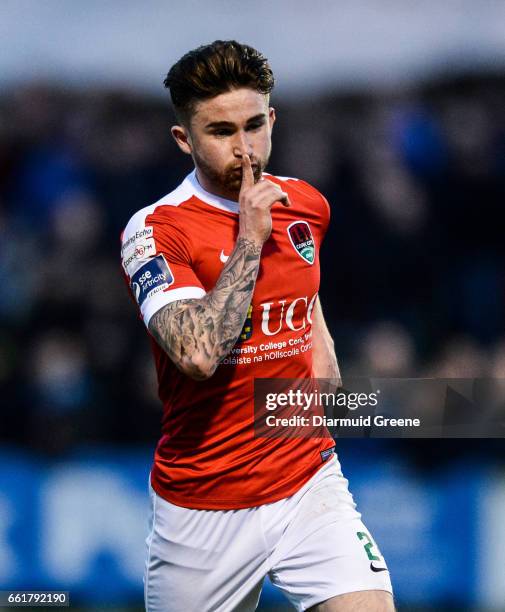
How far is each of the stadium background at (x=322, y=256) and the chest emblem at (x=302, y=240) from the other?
2.29 meters

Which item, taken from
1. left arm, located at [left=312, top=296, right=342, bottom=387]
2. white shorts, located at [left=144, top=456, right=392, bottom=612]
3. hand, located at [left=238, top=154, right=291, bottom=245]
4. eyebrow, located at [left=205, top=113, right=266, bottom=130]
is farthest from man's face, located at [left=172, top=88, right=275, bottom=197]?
white shorts, located at [left=144, top=456, right=392, bottom=612]

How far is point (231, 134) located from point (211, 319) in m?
0.62

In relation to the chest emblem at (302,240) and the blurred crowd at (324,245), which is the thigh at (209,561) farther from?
the blurred crowd at (324,245)

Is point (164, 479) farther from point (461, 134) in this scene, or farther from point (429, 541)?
point (461, 134)

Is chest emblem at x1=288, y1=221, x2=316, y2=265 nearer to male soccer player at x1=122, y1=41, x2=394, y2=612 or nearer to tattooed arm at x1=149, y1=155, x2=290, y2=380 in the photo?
male soccer player at x1=122, y1=41, x2=394, y2=612

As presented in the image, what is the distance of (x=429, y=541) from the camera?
5332mm

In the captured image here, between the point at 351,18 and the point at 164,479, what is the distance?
3677mm

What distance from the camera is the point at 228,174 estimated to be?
10.1ft

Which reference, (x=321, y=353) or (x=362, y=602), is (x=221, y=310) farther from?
(x=362, y=602)

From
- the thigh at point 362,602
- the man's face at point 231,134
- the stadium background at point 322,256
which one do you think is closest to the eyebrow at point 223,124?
the man's face at point 231,134

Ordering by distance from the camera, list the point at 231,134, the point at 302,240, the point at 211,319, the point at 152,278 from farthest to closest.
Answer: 1. the point at 302,240
2. the point at 231,134
3. the point at 152,278
4. the point at 211,319

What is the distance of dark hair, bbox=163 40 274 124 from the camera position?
10.1ft

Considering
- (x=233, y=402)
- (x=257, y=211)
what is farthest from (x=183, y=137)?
(x=233, y=402)

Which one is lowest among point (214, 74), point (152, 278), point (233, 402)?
point (233, 402)
